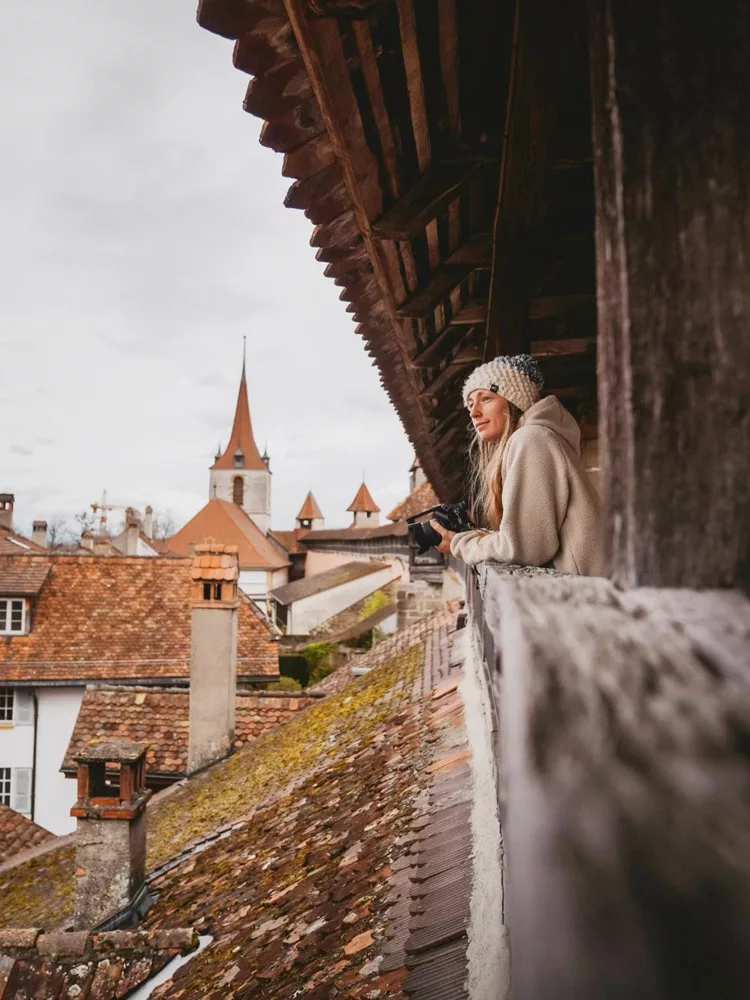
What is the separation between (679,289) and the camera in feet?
2.77

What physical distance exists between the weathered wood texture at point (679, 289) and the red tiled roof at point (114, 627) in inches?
645

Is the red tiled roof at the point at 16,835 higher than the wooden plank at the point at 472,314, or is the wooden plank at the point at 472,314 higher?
the wooden plank at the point at 472,314

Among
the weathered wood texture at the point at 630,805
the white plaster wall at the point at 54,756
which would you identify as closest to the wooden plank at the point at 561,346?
the weathered wood texture at the point at 630,805

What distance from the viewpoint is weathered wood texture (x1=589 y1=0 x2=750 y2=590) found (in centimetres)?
82

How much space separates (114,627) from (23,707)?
2710 mm

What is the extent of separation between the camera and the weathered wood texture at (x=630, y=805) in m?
0.53

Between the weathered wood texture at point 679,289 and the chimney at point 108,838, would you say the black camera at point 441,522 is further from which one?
the chimney at point 108,838

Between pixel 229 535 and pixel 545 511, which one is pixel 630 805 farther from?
pixel 229 535

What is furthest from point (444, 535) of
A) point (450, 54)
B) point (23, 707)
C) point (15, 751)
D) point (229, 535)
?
point (229, 535)

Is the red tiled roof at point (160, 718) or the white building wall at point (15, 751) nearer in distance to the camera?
the red tiled roof at point (160, 718)

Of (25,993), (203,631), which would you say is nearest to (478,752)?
(25,993)

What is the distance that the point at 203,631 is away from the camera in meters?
10.1

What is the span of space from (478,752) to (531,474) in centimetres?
135

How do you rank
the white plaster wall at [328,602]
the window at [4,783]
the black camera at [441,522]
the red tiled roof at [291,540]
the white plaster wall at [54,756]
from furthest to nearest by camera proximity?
the red tiled roof at [291,540], the white plaster wall at [328,602], the window at [4,783], the white plaster wall at [54,756], the black camera at [441,522]
